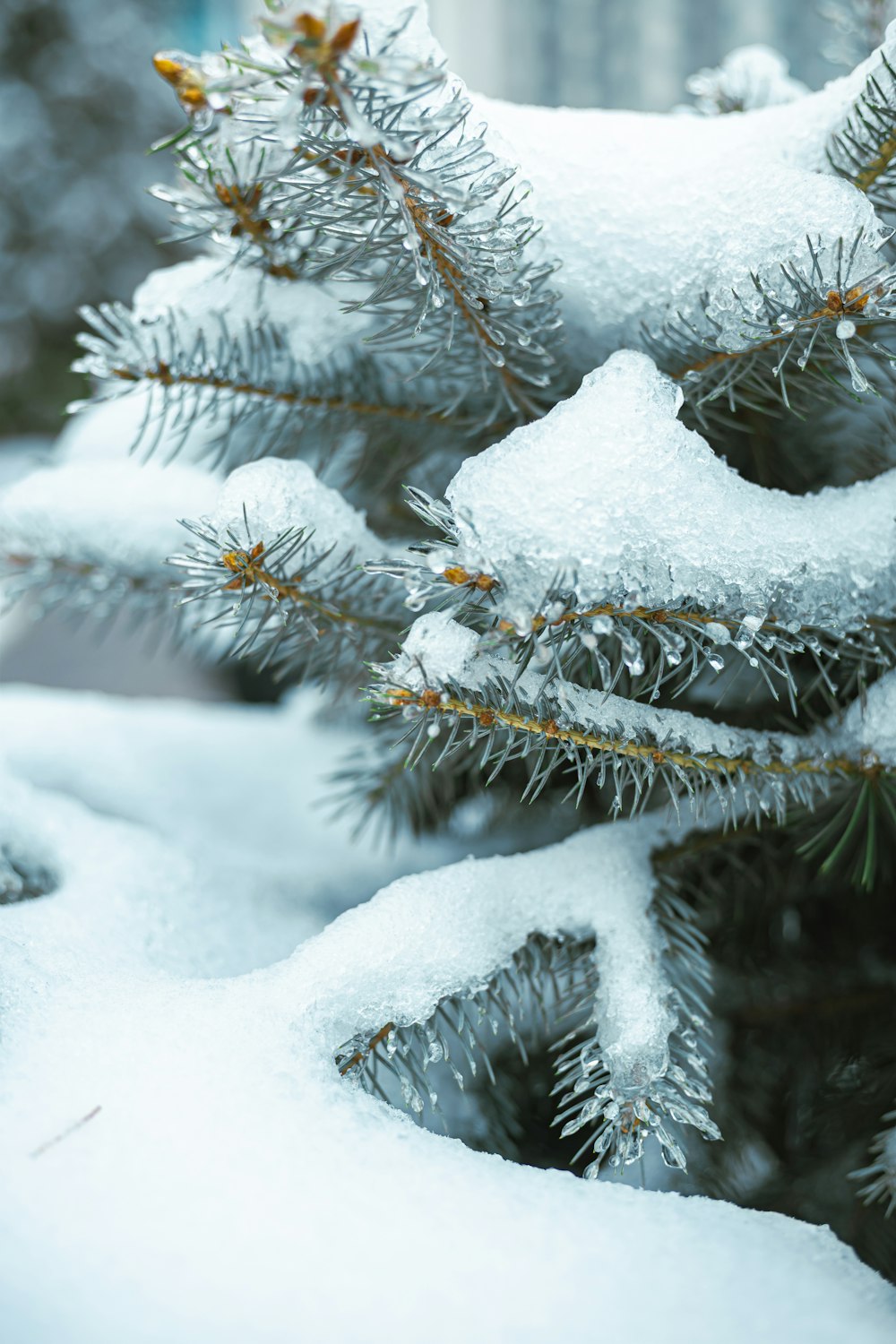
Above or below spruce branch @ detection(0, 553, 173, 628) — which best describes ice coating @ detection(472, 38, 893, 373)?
above

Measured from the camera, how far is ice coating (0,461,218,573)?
0.71m

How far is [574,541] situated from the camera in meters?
0.41

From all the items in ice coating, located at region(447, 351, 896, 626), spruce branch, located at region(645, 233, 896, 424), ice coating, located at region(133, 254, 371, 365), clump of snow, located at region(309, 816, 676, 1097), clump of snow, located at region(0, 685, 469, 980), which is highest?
spruce branch, located at region(645, 233, 896, 424)

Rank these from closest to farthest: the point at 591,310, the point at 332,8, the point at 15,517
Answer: the point at 332,8
the point at 591,310
the point at 15,517

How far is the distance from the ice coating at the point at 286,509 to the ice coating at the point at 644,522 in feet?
0.36

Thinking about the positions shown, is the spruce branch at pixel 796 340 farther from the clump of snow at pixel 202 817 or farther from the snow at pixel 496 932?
the clump of snow at pixel 202 817

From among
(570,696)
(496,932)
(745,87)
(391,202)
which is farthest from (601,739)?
(745,87)

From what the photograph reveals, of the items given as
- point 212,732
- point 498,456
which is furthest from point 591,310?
point 212,732

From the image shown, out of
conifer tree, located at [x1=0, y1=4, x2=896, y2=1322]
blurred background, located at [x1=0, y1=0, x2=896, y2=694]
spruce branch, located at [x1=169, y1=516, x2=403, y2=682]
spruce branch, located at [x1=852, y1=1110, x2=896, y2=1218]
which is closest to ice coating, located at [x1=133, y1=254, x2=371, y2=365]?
conifer tree, located at [x1=0, y1=4, x2=896, y2=1322]

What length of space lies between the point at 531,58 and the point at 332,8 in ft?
17.0

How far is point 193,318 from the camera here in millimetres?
599

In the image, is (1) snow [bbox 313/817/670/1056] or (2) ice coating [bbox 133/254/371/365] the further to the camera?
(2) ice coating [bbox 133/254/371/365]

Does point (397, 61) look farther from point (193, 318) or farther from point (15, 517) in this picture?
point (15, 517)

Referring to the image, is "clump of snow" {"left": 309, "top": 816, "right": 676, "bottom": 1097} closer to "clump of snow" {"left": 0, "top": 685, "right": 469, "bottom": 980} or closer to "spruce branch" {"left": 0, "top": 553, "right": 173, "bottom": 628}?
"clump of snow" {"left": 0, "top": 685, "right": 469, "bottom": 980}
